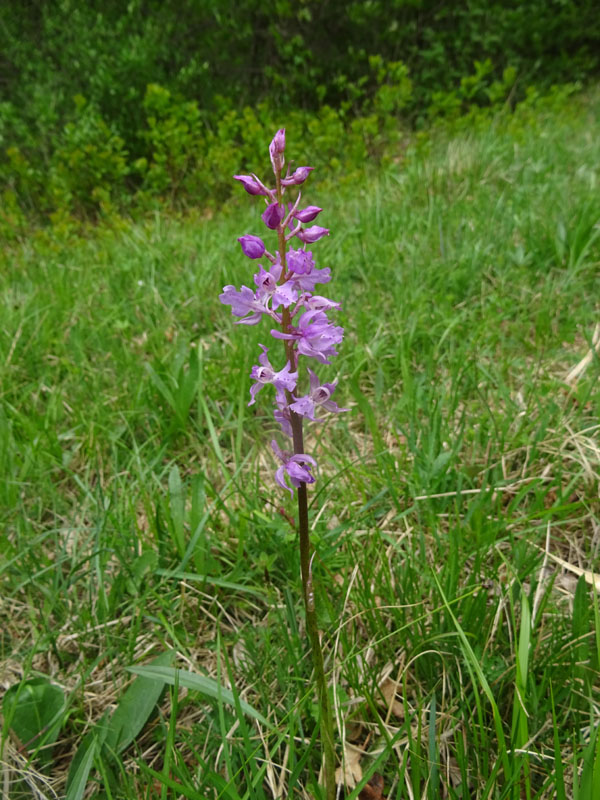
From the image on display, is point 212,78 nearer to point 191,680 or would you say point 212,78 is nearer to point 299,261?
point 299,261

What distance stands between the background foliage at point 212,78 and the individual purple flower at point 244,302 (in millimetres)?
6035

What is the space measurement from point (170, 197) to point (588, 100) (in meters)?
6.58

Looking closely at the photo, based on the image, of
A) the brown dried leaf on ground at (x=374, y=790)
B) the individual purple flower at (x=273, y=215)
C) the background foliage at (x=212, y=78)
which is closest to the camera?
the individual purple flower at (x=273, y=215)

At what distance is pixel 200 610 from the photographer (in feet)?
6.18

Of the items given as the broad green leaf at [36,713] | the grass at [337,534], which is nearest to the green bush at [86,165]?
the grass at [337,534]

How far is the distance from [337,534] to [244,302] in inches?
38.5

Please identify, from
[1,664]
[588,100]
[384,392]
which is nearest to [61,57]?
[588,100]

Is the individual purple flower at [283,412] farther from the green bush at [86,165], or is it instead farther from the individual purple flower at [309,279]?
the green bush at [86,165]

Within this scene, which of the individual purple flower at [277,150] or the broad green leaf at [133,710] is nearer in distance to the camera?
the individual purple flower at [277,150]

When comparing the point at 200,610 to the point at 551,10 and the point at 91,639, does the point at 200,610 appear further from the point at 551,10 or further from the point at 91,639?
the point at 551,10

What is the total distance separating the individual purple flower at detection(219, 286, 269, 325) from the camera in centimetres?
123

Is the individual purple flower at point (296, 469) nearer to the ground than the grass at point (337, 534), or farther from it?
farther from it

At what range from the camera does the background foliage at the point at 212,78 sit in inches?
297

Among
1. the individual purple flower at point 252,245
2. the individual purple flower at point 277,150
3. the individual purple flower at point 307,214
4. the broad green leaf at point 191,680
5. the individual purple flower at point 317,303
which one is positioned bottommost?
the broad green leaf at point 191,680
